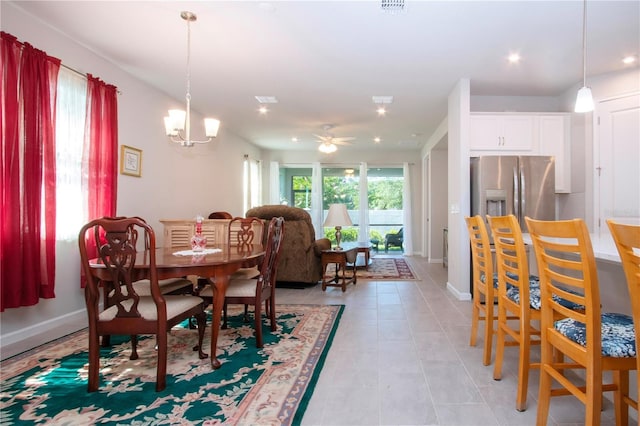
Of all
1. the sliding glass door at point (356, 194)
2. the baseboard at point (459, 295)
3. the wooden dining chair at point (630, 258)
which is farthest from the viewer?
the sliding glass door at point (356, 194)

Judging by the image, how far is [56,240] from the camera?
9.95 ft

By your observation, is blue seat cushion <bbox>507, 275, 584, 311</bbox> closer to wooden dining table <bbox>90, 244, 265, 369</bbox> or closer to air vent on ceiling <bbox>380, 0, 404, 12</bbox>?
wooden dining table <bbox>90, 244, 265, 369</bbox>

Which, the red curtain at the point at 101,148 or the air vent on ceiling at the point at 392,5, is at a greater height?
the air vent on ceiling at the point at 392,5

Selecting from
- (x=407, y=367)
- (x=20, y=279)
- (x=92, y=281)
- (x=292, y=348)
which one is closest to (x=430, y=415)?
(x=407, y=367)

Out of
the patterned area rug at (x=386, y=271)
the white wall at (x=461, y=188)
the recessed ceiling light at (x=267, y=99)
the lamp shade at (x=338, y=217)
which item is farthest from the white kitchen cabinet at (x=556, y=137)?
the recessed ceiling light at (x=267, y=99)

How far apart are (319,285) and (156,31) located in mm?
3662

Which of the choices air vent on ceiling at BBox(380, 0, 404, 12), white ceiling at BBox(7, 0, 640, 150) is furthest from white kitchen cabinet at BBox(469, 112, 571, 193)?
air vent on ceiling at BBox(380, 0, 404, 12)

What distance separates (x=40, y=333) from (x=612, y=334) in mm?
3982

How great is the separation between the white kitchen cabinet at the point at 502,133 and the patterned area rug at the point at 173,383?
3116mm

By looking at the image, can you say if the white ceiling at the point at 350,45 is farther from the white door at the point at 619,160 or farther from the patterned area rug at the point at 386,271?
the patterned area rug at the point at 386,271

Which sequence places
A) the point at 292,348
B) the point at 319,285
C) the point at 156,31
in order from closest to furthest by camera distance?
the point at 292,348 → the point at 156,31 → the point at 319,285

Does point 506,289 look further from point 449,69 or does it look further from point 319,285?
point 319,285

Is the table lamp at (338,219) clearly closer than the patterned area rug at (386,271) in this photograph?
Yes

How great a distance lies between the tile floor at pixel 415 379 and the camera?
1671 millimetres
